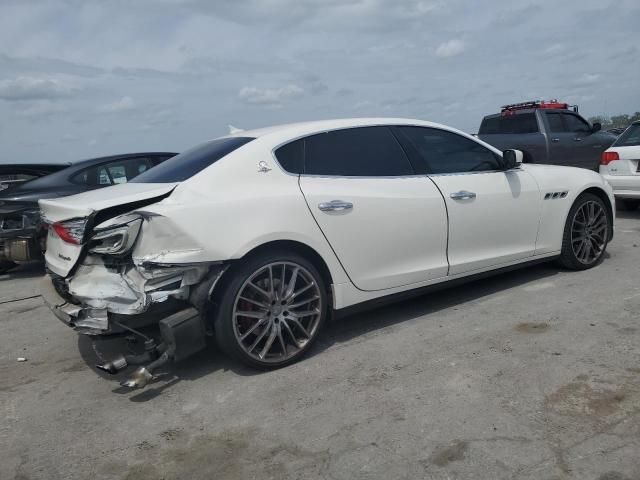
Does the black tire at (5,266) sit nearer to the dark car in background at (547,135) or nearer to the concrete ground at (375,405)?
the concrete ground at (375,405)

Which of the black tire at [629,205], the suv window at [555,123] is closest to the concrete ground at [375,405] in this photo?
the black tire at [629,205]

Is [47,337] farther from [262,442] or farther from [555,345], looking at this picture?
[555,345]

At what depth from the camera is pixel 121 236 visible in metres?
3.18

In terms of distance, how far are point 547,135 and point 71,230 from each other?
9.26 meters

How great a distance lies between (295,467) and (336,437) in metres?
0.29

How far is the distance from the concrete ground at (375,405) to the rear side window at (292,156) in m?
1.27

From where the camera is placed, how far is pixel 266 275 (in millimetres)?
3465

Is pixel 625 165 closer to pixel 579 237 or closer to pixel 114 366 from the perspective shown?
pixel 579 237

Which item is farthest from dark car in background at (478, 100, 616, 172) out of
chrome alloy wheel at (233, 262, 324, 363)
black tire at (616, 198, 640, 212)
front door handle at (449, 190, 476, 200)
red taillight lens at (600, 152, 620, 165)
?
chrome alloy wheel at (233, 262, 324, 363)

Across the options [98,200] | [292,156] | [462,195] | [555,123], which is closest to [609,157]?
[555,123]

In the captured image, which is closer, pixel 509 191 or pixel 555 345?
pixel 555 345

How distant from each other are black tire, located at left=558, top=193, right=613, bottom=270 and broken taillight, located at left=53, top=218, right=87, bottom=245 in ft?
13.6

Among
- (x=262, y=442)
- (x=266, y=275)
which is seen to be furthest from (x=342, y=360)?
(x=262, y=442)

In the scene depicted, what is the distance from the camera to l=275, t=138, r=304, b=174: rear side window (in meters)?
3.71
